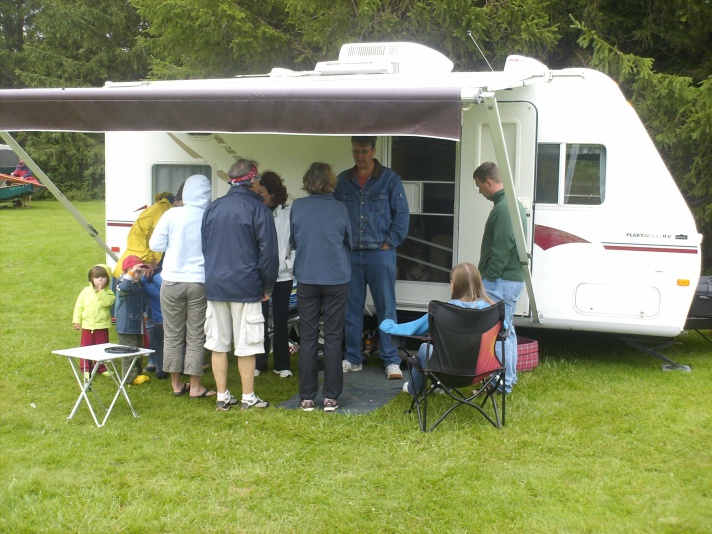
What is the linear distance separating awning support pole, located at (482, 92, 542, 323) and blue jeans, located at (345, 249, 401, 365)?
1106mm

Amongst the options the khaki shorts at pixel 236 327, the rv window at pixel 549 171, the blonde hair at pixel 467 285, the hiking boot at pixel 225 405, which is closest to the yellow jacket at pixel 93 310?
the khaki shorts at pixel 236 327

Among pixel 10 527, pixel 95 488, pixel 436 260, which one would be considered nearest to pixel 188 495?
pixel 95 488

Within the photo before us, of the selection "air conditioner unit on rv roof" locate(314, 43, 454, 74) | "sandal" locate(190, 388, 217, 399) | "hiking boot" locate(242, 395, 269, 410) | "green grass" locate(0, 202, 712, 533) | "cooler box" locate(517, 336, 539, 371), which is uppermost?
"air conditioner unit on rv roof" locate(314, 43, 454, 74)

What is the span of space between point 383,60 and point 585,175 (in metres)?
2.08

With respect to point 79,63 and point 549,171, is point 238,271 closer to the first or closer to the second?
point 549,171

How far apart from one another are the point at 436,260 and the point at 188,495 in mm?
3631

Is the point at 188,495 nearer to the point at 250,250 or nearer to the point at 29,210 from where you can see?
the point at 250,250

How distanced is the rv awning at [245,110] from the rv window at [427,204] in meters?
2.26

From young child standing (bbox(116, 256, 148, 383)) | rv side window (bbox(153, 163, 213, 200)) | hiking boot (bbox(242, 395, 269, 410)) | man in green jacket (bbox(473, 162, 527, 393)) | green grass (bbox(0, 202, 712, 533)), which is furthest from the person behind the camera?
rv side window (bbox(153, 163, 213, 200))

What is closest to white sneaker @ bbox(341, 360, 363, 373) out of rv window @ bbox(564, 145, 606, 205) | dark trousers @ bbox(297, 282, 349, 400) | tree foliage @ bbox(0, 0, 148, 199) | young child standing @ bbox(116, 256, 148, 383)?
dark trousers @ bbox(297, 282, 349, 400)

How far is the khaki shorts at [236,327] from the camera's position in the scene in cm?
566

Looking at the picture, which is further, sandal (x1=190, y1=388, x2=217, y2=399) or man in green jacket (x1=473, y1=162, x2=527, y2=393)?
sandal (x1=190, y1=388, x2=217, y2=399)

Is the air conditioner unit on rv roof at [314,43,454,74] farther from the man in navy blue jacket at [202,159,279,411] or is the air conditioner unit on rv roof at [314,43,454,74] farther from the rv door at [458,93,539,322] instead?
the man in navy blue jacket at [202,159,279,411]

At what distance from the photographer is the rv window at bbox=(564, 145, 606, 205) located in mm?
6855
